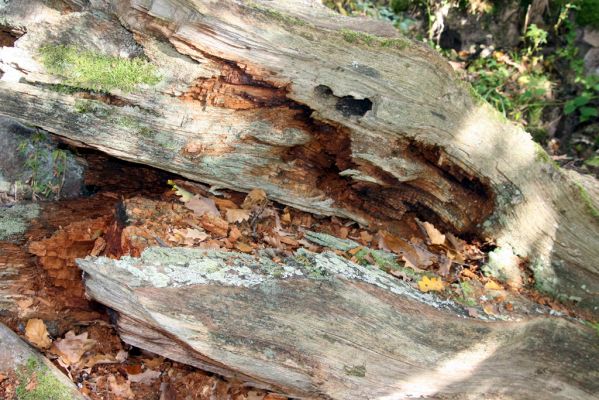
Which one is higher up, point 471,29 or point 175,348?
point 471,29

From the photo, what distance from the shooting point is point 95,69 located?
165 inches

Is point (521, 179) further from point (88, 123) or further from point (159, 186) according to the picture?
point (88, 123)

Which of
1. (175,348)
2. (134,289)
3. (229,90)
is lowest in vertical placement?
(175,348)

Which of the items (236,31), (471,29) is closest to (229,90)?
(236,31)

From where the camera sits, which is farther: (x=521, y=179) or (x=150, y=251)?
(x=521, y=179)

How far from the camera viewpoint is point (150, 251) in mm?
3832

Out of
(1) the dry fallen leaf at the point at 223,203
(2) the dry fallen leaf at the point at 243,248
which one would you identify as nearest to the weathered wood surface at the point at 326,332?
(2) the dry fallen leaf at the point at 243,248

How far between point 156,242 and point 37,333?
1.41 metres

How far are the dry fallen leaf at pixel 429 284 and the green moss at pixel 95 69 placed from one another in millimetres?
2750

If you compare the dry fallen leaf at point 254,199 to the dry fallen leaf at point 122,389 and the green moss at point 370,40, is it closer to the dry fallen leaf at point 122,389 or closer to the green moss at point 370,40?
the green moss at point 370,40

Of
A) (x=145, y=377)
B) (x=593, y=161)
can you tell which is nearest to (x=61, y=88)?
(x=145, y=377)

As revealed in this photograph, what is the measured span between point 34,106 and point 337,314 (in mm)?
2875

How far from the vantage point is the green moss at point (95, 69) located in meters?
4.10

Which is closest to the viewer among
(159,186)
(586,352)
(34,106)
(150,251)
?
(150,251)
